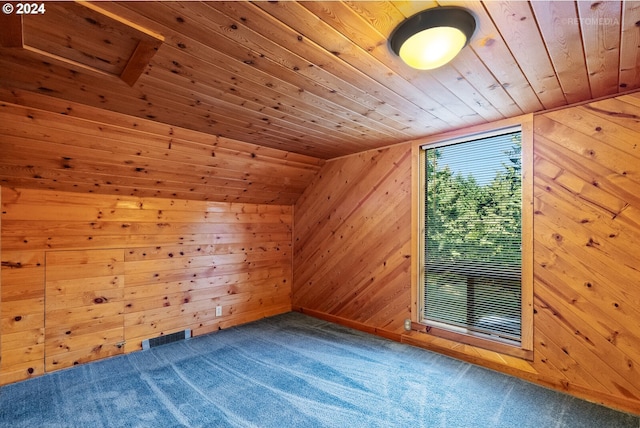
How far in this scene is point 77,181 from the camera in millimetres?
2521

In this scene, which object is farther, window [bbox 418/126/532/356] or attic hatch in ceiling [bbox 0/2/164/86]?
window [bbox 418/126/532/356]

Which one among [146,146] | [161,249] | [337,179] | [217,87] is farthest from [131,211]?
[337,179]

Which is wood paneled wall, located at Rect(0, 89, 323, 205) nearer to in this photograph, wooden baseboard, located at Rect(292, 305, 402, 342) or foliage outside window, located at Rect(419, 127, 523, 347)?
foliage outside window, located at Rect(419, 127, 523, 347)

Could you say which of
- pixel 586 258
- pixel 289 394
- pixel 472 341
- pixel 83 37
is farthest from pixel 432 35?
pixel 472 341

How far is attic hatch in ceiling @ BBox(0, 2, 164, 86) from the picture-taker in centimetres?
120

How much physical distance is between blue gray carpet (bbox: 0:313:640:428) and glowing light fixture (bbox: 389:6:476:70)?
7.24ft

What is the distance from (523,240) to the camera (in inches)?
94.3

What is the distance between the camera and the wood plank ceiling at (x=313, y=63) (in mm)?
1215

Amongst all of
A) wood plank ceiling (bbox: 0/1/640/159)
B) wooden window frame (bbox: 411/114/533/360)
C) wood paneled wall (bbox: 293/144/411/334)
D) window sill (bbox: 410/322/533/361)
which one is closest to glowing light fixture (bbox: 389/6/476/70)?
wood plank ceiling (bbox: 0/1/640/159)

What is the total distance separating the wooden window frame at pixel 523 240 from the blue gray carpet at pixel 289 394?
23cm

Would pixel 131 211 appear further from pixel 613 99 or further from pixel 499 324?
pixel 613 99

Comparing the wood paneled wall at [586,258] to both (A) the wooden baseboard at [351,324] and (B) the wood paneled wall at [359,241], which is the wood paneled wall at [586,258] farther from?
(B) the wood paneled wall at [359,241]

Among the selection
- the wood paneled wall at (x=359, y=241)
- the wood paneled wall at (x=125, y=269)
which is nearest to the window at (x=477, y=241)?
the wood paneled wall at (x=359, y=241)

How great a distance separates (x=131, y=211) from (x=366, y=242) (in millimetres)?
2577
